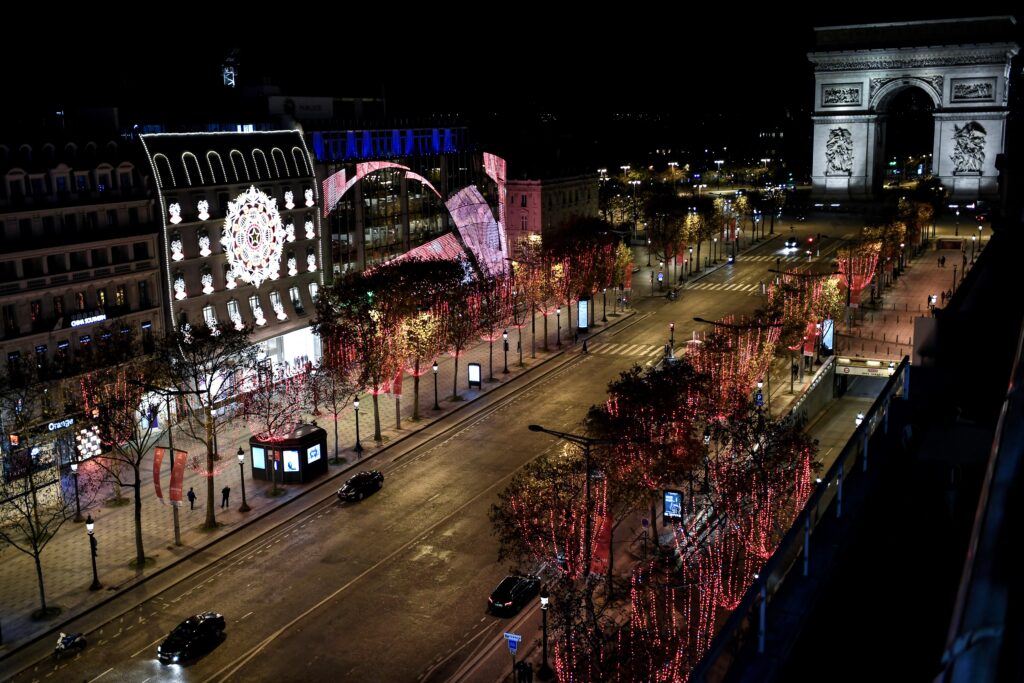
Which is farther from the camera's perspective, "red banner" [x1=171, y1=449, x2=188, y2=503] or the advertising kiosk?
the advertising kiosk

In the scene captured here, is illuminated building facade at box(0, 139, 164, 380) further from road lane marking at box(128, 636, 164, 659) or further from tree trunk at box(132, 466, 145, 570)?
road lane marking at box(128, 636, 164, 659)

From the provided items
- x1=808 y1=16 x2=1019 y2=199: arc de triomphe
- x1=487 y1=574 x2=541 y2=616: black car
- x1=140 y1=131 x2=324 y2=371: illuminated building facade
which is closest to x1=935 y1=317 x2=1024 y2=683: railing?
x1=487 y1=574 x2=541 y2=616: black car

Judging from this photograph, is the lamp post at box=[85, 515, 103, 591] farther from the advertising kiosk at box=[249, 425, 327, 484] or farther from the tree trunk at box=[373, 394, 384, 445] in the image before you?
the tree trunk at box=[373, 394, 384, 445]

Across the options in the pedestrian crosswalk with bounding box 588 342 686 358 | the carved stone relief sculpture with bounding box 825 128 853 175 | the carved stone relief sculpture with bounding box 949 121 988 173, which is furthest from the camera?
the carved stone relief sculpture with bounding box 825 128 853 175

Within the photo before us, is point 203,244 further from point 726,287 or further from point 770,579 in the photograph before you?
point 770,579

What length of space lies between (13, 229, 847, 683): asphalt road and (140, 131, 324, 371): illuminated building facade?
17.7 metres

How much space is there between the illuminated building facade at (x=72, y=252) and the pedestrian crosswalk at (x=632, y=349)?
34.1m

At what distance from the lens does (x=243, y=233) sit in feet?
238

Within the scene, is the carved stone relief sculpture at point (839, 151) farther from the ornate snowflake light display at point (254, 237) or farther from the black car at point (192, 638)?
the black car at point (192, 638)

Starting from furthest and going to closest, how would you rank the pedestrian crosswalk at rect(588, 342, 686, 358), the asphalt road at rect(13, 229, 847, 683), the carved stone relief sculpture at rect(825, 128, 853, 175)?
the carved stone relief sculpture at rect(825, 128, 853, 175) < the pedestrian crosswalk at rect(588, 342, 686, 358) < the asphalt road at rect(13, 229, 847, 683)

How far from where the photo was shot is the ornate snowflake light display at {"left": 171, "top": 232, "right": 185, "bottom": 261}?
67.6 m

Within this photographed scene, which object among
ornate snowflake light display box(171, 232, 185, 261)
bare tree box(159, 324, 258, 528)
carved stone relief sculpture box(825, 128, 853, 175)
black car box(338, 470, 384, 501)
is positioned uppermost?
carved stone relief sculpture box(825, 128, 853, 175)

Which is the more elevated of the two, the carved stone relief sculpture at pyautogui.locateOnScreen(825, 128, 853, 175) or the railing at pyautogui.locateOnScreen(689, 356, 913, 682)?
the carved stone relief sculpture at pyautogui.locateOnScreen(825, 128, 853, 175)

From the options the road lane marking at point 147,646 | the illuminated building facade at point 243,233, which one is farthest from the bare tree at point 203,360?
the road lane marking at point 147,646
